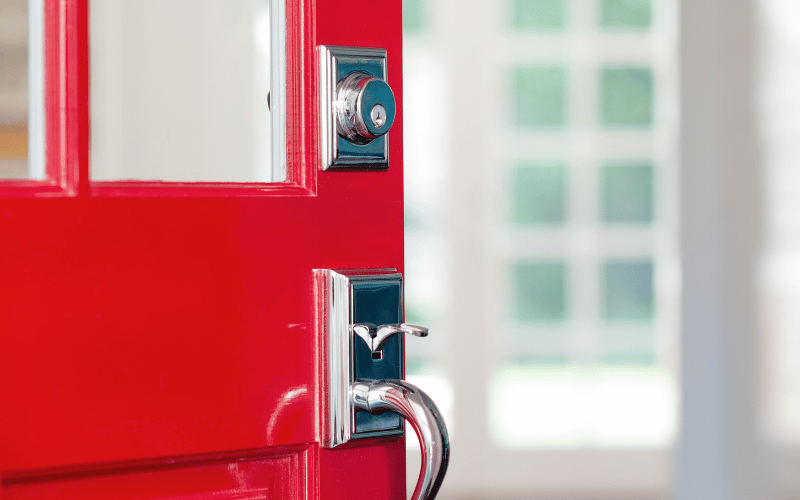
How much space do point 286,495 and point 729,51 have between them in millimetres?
1498

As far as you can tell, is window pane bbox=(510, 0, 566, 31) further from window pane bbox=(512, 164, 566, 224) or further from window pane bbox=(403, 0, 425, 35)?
window pane bbox=(512, 164, 566, 224)

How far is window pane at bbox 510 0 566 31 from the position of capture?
242cm

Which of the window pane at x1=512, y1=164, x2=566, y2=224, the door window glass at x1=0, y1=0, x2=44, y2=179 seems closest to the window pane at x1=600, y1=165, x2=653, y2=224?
the window pane at x1=512, y1=164, x2=566, y2=224

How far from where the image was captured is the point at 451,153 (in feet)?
7.82

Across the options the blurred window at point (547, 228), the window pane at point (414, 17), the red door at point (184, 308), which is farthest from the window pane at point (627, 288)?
the red door at point (184, 308)

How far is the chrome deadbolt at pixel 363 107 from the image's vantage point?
1.57 ft

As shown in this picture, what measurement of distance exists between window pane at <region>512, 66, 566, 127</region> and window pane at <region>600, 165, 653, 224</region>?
0.25 meters

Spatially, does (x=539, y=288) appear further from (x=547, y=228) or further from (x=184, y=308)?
(x=184, y=308)

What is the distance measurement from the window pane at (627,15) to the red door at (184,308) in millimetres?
2115

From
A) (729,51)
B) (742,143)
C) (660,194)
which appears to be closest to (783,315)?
(742,143)

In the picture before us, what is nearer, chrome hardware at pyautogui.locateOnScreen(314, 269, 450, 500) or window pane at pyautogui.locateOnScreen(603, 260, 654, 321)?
chrome hardware at pyautogui.locateOnScreen(314, 269, 450, 500)

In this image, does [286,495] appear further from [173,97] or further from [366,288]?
[173,97]

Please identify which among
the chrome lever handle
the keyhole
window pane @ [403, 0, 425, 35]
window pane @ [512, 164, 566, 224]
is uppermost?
window pane @ [403, 0, 425, 35]

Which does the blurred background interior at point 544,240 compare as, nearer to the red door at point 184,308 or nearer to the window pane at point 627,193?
the window pane at point 627,193
